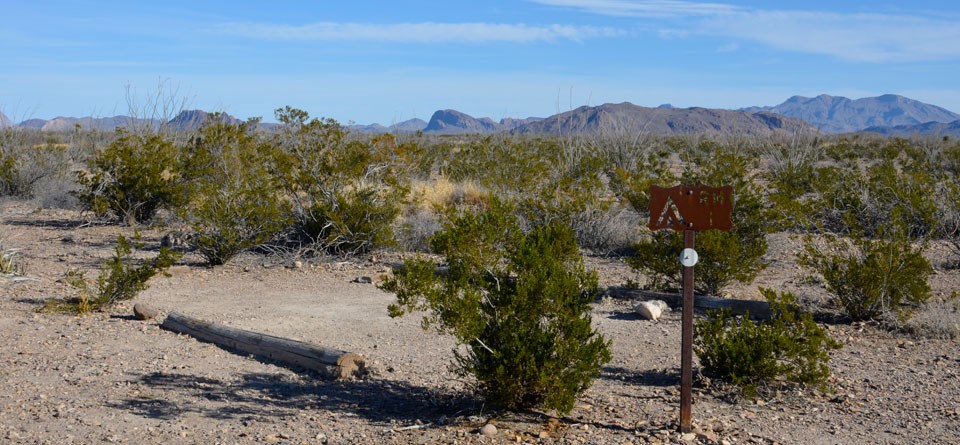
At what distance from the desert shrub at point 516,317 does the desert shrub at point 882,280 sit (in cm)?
389

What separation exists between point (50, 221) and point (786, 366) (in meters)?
14.0

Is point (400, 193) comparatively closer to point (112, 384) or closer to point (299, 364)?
point (299, 364)

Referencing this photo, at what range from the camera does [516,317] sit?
5609 millimetres

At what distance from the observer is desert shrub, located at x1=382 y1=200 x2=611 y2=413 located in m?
5.46

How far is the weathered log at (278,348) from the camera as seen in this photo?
676 centimetres

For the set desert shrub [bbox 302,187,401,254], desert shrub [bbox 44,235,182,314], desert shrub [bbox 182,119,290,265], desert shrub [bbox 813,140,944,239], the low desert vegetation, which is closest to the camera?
the low desert vegetation

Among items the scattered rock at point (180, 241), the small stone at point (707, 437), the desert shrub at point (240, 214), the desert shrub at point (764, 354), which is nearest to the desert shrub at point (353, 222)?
the desert shrub at point (240, 214)

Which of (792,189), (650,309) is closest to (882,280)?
(650,309)

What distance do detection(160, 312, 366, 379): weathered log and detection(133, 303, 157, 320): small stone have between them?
27 centimetres

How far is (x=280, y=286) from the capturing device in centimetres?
1088

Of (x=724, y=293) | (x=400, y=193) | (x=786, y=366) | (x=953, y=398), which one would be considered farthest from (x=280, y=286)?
(x=953, y=398)

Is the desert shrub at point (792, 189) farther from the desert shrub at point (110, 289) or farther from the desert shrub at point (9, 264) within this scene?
the desert shrub at point (9, 264)

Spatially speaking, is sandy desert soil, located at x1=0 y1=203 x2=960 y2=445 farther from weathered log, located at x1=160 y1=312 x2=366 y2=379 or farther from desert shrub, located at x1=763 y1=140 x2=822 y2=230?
desert shrub, located at x1=763 y1=140 x2=822 y2=230

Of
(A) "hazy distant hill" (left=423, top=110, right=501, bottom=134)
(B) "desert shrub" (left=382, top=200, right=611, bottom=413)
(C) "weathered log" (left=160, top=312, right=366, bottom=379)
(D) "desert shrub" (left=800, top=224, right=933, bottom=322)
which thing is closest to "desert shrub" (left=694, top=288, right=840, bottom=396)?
(B) "desert shrub" (left=382, top=200, right=611, bottom=413)
